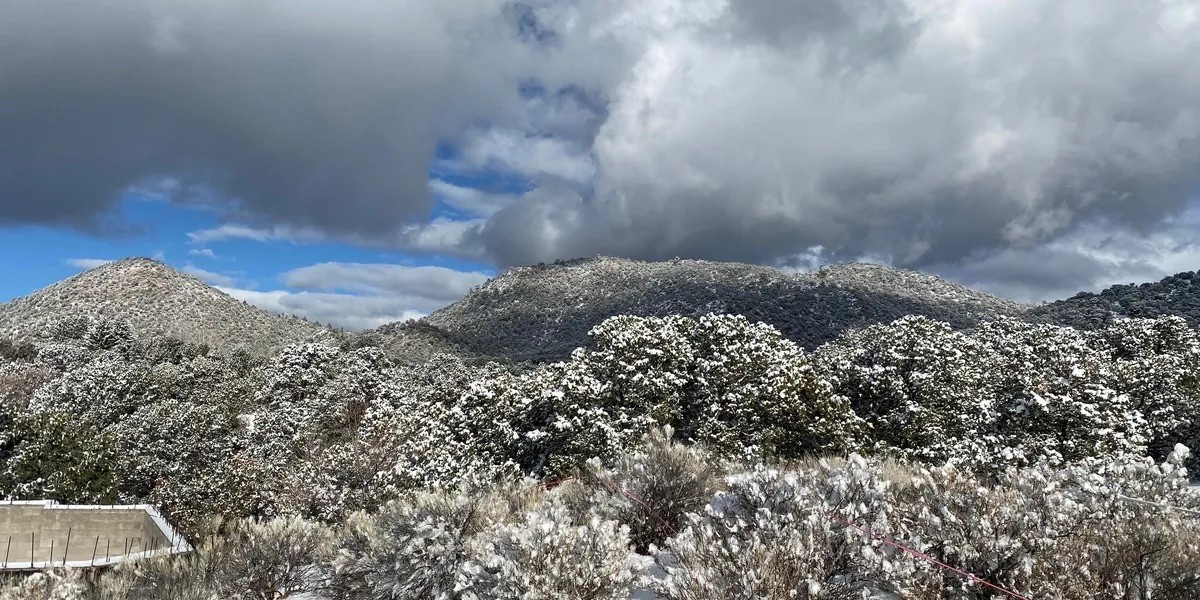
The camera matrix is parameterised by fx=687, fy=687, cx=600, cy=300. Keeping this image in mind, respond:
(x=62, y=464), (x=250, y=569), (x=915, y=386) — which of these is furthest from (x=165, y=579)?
(x=915, y=386)

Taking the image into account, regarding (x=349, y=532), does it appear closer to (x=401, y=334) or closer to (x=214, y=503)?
(x=214, y=503)

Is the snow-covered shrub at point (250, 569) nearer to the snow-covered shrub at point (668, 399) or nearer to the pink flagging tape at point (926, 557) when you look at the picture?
the pink flagging tape at point (926, 557)

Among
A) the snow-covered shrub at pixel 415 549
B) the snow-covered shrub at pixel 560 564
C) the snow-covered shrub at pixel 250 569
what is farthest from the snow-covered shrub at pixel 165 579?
the snow-covered shrub at pixel 560 564

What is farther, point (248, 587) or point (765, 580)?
point (248, 587)

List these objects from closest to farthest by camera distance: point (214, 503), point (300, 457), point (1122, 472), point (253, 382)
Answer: point (1122, 472), point (214, 503), point (300, 457), point (253, 382)

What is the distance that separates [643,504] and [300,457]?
17877 mm

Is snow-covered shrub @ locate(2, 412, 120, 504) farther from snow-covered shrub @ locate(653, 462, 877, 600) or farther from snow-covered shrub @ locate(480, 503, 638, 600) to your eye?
snow-covered shrub @ locate(653, 462, 877, 600)

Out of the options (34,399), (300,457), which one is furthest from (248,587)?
(34,399)

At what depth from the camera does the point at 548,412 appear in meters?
19.5

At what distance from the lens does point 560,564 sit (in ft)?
22.5

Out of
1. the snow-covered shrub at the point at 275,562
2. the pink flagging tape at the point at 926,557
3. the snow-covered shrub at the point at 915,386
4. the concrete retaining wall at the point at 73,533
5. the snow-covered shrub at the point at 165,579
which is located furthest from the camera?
the snow-covered shrub at the point at 915,386

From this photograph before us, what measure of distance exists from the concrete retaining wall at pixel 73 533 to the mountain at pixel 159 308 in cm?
5804

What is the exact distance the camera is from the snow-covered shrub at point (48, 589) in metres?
8.50

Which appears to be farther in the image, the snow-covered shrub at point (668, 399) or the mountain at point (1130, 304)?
the mountain at point (1130, 304)
